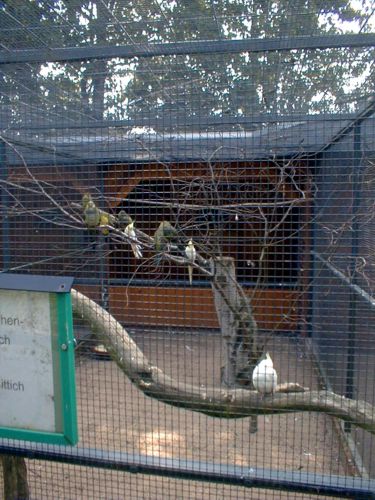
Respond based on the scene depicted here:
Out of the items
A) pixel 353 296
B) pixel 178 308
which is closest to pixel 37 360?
pixel 353 296

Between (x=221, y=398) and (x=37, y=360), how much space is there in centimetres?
63

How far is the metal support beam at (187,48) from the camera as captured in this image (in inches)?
59.8

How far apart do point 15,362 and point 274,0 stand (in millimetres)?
1268

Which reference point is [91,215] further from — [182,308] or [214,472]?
[214,472]

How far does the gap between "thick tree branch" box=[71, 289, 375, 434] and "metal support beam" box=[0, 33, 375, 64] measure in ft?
3.19

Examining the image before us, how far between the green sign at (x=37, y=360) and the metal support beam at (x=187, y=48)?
0.87 meters

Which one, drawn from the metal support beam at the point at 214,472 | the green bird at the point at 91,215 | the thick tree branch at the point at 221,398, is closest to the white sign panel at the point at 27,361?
the metal support beam at the point at 214,472

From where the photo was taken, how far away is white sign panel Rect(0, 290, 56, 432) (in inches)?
46.8

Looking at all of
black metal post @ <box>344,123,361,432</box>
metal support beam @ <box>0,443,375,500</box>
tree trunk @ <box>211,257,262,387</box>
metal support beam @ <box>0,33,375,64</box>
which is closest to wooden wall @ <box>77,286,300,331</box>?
tree trunk @ <box>211,257,262,387</box>

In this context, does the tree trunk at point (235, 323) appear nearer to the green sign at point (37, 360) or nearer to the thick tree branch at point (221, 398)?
the thick tree branch at point (221, 398)

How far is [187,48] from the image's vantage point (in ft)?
5.15

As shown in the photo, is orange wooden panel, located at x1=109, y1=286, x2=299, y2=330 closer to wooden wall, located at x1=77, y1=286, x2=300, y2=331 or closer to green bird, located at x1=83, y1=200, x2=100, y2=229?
wooden wall, located at x1=77, y1=286, x2=300, y2=331

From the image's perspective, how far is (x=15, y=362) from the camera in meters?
1.22

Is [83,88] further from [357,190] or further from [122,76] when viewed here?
[357,190]
